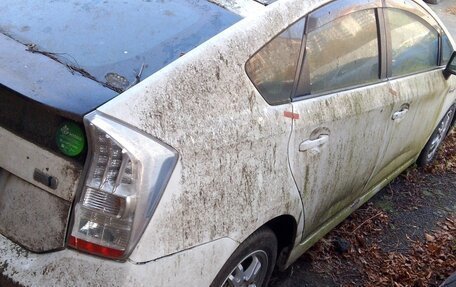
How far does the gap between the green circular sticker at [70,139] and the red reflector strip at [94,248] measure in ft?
1.00

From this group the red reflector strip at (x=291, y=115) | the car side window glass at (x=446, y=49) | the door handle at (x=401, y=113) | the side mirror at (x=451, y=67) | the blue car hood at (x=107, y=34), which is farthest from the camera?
the car side window glass at (x=446, y=49)

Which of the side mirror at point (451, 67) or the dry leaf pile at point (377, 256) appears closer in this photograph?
the dry leaf pile at point (377, 256)

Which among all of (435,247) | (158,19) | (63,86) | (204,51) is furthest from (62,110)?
(435,247)

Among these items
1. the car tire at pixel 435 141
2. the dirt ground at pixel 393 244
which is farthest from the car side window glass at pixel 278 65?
the car tire at pixel 435 141

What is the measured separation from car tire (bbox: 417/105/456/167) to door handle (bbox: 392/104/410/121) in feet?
4.72

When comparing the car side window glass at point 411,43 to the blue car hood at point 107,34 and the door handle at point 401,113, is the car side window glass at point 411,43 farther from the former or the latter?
the blue car hood at point 107,34

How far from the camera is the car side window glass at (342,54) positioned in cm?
262

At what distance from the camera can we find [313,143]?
257 centimetres

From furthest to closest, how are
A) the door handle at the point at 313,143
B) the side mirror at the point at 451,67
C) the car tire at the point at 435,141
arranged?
the car tire at the point at 435,141
the side mirror at the point at 451,67
the door handle at the point at 313,143

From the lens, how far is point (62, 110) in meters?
1.79

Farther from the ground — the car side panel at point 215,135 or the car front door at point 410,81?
the car side panel at point 215,135

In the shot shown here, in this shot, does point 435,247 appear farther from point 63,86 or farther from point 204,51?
point 63,86

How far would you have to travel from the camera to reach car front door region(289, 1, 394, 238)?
2557 mm

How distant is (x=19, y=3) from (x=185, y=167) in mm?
1154
